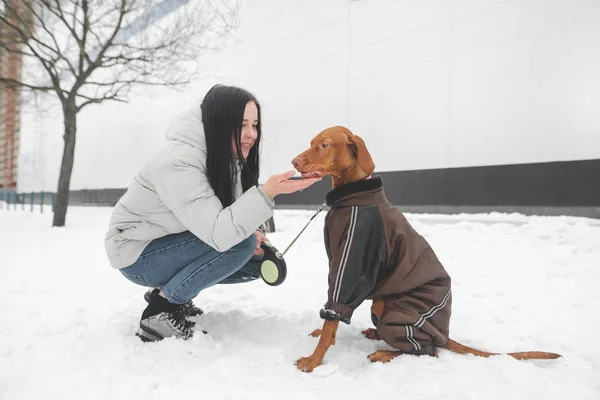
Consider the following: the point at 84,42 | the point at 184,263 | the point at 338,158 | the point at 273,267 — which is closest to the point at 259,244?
the point at 273,267

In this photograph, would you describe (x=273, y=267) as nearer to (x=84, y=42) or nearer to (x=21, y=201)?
(x=84, y=42)

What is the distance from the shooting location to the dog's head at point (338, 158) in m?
1.60

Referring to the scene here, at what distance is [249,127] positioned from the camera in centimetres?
162

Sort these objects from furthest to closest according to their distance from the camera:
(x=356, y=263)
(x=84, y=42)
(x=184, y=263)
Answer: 1. (x=84, y=42)
2. (x=184, y=263)
3. (x=356, y=263)

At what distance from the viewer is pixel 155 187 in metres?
1.57

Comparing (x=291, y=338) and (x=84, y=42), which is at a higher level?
(x=84, y=42)

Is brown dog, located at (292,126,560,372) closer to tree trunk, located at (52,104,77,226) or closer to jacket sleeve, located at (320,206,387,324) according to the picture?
jacket sleeve, located at (320,206,387,324)

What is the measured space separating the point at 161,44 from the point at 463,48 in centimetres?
465

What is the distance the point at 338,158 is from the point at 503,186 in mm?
4202

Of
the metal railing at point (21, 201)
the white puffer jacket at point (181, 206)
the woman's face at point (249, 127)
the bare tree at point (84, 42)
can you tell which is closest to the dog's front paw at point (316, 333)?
the white puffer jacket at point (181, 206)

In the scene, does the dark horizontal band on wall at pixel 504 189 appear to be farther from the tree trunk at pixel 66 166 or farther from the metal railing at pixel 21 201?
the metal railing at pixel 21 201

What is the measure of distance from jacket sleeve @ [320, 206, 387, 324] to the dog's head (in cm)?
21

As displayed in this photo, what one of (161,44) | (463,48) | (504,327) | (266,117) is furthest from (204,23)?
(504,327)

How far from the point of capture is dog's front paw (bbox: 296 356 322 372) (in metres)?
1.42
